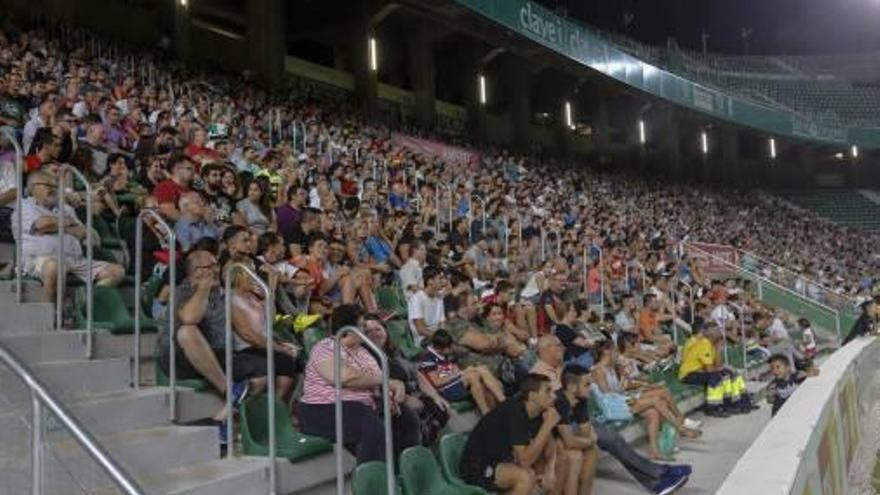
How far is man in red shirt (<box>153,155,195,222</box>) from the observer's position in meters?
6.75

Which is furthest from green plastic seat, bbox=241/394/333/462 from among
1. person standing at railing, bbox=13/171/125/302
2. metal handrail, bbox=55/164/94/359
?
person standing at railing, bbox=13/171/125/302

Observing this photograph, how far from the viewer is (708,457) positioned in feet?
27.2

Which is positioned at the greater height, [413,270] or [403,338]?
[413,270]

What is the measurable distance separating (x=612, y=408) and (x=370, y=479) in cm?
400

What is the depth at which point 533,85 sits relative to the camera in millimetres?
31406

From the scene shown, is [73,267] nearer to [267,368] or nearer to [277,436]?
[267,368]

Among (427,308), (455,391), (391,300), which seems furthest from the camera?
(391,300)

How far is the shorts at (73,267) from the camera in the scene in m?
5.57

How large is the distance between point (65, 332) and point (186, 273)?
785mm

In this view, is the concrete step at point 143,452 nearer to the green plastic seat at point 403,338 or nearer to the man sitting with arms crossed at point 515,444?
the man sitting with arms crossed at point 515,444

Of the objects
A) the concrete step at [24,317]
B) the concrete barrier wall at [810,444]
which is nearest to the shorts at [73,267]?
the concrete step at [24,317]

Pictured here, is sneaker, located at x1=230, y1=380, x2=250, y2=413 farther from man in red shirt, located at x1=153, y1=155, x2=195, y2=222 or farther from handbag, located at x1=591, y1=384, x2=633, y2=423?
handbag, located at x1=591, y1=384, x2=633, y2=423

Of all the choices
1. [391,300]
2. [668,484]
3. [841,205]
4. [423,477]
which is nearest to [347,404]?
[423,477]

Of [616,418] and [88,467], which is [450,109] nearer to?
[616,418]
